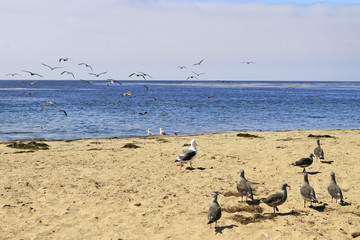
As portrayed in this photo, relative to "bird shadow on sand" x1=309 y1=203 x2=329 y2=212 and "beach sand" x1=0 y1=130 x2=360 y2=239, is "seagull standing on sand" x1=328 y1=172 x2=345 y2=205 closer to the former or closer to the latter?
"beach sand" x1=0 y1=130 x2=360 y2=239

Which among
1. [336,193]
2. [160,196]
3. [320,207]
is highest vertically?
[336,193]

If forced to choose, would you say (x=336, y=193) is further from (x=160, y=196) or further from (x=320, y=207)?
(x=160, y=196)

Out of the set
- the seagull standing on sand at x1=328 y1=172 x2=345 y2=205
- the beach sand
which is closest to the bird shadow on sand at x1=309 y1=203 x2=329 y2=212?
the beach sand

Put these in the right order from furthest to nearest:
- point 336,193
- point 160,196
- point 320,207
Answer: point 160,196 < point 336,193 < point 320,207

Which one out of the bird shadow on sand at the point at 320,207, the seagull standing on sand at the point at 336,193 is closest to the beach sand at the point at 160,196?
the bird shadow on sand at the point at 320,207

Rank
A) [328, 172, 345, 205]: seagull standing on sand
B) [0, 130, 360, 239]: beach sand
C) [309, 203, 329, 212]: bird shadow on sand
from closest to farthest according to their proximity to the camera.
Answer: [0, 130, 360, 239]: beach sand
[309, 203, 329, 212]: bird shadow on sand
[328, 172, 345, 205]: seagull standing on sand

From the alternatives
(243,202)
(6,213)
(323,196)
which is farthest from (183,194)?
(6,213)

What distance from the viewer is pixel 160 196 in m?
10.8

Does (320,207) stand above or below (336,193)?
below

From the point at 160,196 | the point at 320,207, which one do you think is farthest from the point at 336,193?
the point at 160,196

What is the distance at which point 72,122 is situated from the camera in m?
38.8

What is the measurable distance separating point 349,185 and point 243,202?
3965 millimetres

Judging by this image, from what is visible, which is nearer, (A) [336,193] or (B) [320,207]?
(B) [320,207]

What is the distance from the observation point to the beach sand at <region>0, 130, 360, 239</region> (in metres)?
8.38
